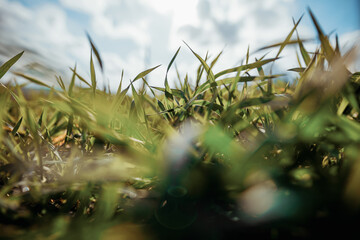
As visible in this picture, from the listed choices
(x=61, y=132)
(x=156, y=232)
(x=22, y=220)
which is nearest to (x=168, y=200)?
(x=156, y=232)

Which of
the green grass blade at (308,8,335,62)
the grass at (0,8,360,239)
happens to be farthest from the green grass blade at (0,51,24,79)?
the green grass blade at (308,8,335,62)

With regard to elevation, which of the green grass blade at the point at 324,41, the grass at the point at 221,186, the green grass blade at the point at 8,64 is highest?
the green grass blade at the point at 324,41

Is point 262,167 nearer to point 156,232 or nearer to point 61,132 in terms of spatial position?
point 156,232

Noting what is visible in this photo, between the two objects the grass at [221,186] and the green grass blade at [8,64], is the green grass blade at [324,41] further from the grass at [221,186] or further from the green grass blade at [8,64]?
the green grass blade at [8,64]

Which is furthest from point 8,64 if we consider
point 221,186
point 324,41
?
point 324,41

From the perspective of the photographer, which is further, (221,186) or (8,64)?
(8,64)

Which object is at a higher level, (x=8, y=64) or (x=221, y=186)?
(x=8, y=64)

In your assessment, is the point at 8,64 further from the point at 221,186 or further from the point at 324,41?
the point at 324,41

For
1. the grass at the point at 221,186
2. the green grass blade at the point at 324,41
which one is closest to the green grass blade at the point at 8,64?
the grass at the point at 221,186

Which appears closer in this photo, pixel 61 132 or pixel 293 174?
pixel 293 174

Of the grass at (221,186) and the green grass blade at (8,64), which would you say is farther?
the green grass blade at (8,64)

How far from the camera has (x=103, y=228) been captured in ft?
0.59

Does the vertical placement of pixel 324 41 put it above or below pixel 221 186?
above

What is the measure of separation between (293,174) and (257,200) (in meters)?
0.04
